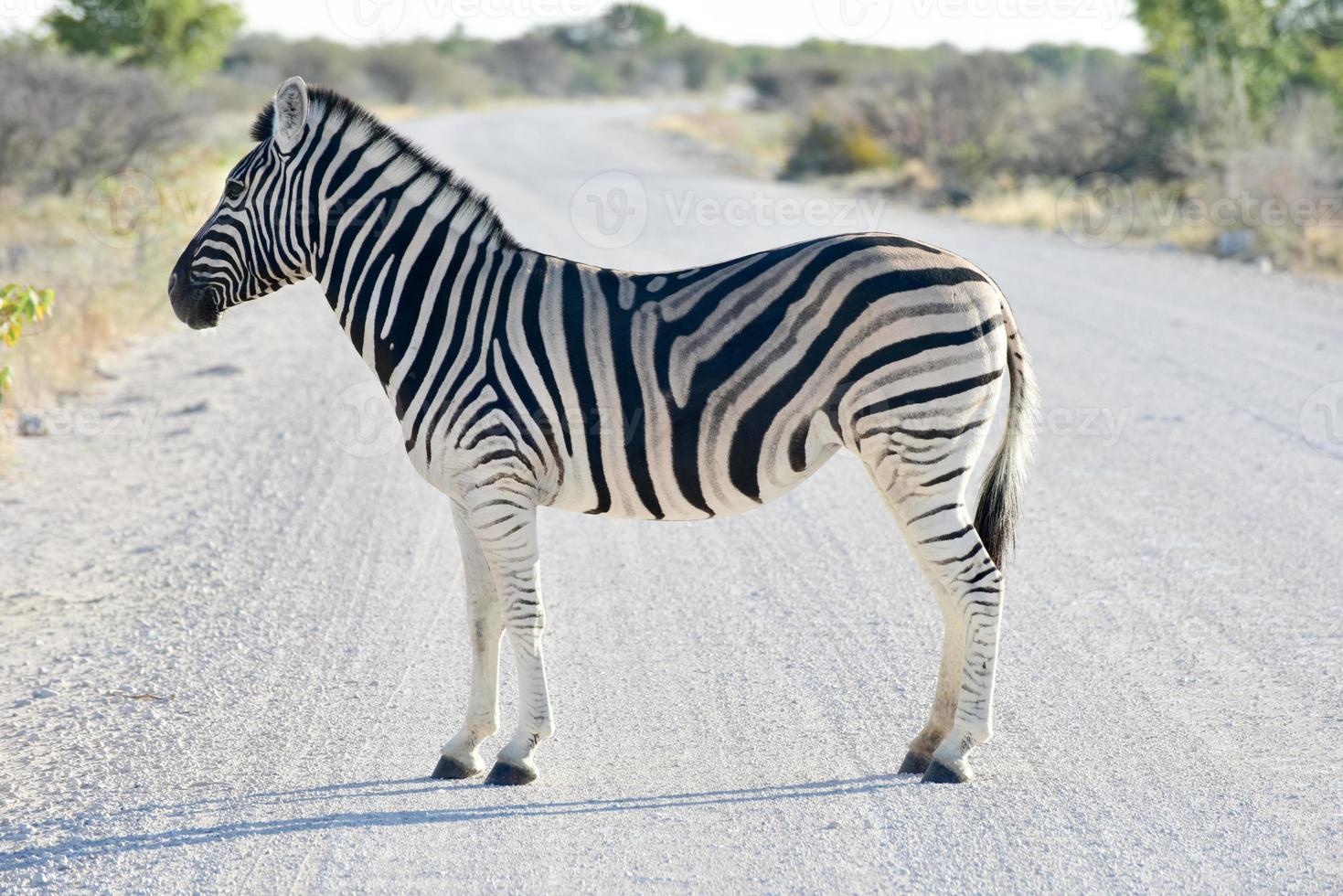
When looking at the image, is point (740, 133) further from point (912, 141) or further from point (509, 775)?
point (509, 775)

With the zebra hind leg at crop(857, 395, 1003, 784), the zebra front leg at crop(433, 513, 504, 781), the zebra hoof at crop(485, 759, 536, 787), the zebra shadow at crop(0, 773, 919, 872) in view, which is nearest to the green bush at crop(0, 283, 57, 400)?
the zebra front leg at crop(433, 513, 504, 781)

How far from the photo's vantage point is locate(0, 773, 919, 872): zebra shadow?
3646mm

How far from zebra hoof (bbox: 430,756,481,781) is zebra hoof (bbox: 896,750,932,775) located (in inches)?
54.3

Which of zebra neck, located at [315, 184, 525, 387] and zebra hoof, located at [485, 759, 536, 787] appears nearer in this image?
zebra hoof, located at [485, 759, 536, 787]

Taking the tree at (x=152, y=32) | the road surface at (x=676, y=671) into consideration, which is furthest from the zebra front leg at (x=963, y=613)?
the tree at (x=152, y=32)

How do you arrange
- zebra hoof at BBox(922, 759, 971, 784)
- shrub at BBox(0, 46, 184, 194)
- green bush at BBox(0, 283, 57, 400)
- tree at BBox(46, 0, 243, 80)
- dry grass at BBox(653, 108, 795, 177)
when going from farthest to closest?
dry grass at BBox(653, 108, 795, 177), tree at BBox(46, 0, 243, 80), shrub at BBox(0, 46, 184, 194), green bush at BBox(0, 283, 57, 400), zebra hoof at BBox(922, 759, 971, 784)

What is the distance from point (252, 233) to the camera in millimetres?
4320

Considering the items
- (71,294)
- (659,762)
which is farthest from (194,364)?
(659,762)

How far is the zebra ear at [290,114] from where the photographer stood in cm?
413

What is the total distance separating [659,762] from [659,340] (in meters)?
1.34

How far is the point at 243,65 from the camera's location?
190 feet

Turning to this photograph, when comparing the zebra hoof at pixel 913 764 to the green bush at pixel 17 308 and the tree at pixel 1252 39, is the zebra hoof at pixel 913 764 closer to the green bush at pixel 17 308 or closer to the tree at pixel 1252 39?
the green bush at pixel 17 308

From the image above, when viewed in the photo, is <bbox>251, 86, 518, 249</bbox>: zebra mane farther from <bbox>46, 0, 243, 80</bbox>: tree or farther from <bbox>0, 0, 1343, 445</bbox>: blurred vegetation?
<bbox>46, 0, 243, 80</bbox>: tree

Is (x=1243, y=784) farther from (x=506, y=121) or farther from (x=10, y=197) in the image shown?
(x=506, y=121)
